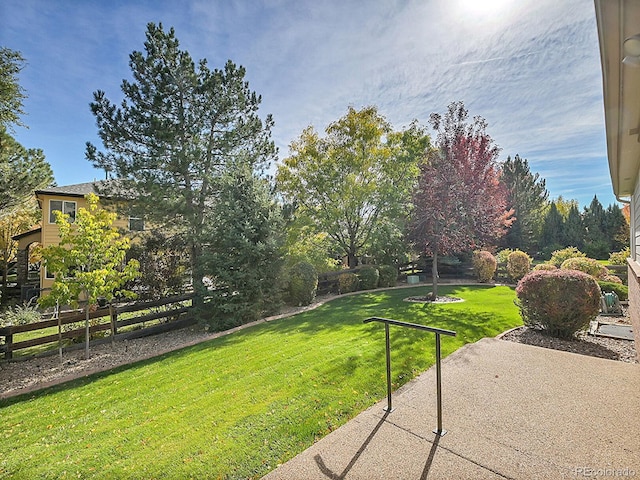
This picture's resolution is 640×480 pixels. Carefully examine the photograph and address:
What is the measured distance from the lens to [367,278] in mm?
13539

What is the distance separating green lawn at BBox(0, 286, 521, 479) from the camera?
2.75 m

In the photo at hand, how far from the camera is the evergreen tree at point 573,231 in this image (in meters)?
26.5

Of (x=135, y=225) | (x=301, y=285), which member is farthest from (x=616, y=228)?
(x=135, y=225)

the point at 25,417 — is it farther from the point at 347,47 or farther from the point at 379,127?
the point at 379,127

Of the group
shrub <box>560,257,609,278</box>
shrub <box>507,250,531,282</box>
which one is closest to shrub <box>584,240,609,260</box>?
shrub <box>507,250,531,282</box>

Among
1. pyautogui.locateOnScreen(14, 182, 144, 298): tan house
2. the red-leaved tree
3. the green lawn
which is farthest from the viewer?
pyautogui.locateOnScreen(14, 182, 144, 298): tan house

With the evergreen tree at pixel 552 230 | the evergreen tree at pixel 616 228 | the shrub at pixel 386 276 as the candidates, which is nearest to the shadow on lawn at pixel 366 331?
the shrub at pixel 386 276

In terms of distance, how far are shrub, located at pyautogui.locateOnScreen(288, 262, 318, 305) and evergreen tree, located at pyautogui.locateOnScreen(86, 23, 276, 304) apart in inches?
113

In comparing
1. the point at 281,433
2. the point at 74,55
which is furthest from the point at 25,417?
the point at 74,55

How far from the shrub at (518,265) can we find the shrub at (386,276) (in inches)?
222

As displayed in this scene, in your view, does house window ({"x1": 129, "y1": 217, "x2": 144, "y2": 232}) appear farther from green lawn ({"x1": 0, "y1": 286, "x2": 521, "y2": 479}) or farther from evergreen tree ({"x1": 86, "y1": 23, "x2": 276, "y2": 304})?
green lawn ({"x1": 0, "y1": 286, "x2": 521, "y2": 479})

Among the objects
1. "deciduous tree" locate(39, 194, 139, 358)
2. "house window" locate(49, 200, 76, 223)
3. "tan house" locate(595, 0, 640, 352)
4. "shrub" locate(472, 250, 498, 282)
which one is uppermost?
"house window" locate(49, 200, 76, 223)

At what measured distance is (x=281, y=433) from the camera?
301 centimetres

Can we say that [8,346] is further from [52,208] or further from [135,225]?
[52,208]
